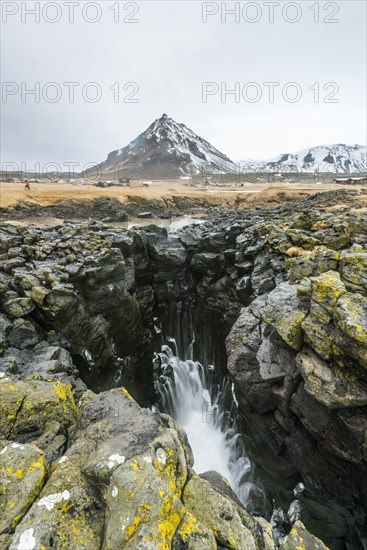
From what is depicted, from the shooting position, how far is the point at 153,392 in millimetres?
22094

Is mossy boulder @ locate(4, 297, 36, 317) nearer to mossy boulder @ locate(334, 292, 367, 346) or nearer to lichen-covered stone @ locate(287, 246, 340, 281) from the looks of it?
lichen-covered stone @ locate(287, 246, 340, 281)

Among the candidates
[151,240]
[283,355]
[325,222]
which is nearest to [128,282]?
[151,240]

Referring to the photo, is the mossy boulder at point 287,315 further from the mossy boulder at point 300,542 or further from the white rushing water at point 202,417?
the white rushing water at point 202,417

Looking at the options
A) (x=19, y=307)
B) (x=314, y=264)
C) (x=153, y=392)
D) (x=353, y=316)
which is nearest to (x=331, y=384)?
(x=353, y=316)

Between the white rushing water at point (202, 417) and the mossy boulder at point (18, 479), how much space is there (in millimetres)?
14640

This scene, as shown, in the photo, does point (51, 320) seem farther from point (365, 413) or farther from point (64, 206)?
point (64, 206)

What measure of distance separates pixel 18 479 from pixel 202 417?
19.4 meters

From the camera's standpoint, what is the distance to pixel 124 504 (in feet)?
13.7

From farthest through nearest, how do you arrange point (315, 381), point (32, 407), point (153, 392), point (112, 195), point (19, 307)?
point (112, 195), point (153, 392), point (19, 307), point (315, 381), point (32, 407)

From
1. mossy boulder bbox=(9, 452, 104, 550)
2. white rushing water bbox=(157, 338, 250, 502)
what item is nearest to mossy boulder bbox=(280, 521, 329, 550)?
mossy boulder bbox=(9, 452, 104, 550)

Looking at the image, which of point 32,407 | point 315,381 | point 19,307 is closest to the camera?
point 32,407

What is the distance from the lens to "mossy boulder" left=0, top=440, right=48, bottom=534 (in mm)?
4242

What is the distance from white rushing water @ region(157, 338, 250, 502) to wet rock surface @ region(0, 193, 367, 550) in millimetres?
1935

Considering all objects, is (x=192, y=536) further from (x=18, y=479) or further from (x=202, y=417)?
(x=202, y=417)
